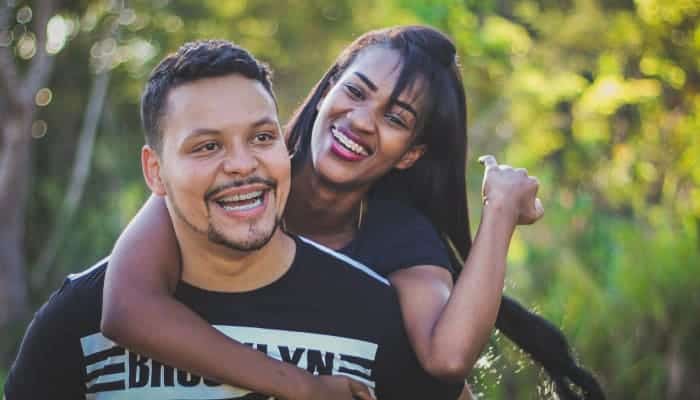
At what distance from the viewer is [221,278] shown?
2748 mm

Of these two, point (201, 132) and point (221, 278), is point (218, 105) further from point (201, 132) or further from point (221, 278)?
point (221, 278)

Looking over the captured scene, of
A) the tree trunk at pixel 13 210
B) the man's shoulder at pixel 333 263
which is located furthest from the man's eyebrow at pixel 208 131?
the tree trunk at pixel 13 210

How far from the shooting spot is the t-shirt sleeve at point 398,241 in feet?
10.9

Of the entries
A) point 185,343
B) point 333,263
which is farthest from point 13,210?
point 185,343

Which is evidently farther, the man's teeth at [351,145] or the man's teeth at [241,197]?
the man's teeth at [351,145]

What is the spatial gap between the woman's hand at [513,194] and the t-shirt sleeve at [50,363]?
1.25 metres

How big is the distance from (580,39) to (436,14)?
13.5 feet

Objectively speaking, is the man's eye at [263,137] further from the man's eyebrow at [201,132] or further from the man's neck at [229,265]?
the man's neck at [229,265]

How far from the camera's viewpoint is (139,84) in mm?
13719

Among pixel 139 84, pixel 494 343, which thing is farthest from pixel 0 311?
pixel 494 343

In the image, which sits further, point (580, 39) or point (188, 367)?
point (580, 39)

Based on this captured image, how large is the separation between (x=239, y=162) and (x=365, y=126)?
96 centimetres

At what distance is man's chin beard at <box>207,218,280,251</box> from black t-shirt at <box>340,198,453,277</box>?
2.36 feet

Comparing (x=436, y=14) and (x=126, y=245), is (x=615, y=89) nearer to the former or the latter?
(x=436, y=14)
